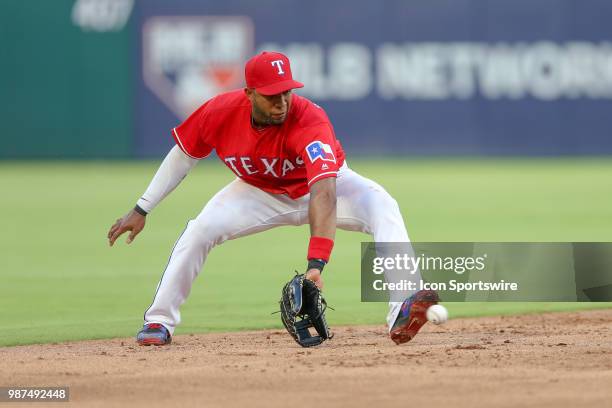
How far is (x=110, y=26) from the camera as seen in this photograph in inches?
805

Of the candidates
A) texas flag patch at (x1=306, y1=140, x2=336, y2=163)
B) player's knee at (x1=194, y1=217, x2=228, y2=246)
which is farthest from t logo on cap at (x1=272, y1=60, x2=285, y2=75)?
player's knee at (x1=194, y1=217, x2=228, y2=246)

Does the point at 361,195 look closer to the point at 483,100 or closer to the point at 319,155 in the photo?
the point at 319,155

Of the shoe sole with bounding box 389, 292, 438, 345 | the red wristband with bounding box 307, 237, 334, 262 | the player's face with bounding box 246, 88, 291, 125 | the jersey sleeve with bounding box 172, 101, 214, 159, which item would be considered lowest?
the shoe sole with bounding box 389, 292, 438, 345

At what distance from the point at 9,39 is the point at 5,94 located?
3.09ft

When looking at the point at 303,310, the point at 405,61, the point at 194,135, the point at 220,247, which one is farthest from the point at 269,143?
the point at 405,61

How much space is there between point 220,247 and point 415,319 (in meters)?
5.64

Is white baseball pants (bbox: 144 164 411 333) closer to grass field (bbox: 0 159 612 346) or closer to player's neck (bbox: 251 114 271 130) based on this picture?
player's neck (bbox: 251 114 271 130)

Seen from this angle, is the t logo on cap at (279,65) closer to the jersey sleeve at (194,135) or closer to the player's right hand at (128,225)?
the jersey sleeve at (194,135)

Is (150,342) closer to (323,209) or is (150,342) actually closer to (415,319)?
(323,209)

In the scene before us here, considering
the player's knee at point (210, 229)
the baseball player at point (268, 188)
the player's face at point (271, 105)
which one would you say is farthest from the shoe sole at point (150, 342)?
the player's face at point (271, 105)

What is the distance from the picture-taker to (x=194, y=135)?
6.32 metres

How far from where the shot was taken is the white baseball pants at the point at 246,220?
6.16 meters

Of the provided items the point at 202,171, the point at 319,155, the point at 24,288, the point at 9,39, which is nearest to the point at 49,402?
the point at 319,155

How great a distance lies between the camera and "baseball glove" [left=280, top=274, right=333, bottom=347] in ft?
18.8
